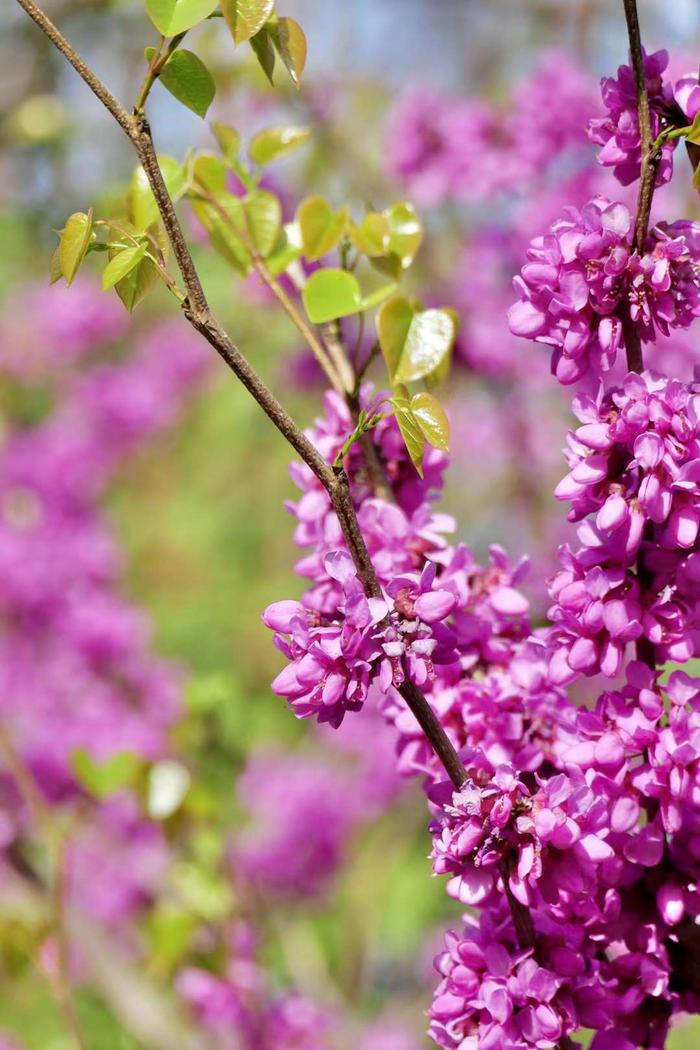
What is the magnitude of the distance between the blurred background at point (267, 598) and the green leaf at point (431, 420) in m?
0.40

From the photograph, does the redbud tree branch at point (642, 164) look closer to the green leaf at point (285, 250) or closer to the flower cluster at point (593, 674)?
the flower cluster at point (593, 674)

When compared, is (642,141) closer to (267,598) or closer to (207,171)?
(207,171)

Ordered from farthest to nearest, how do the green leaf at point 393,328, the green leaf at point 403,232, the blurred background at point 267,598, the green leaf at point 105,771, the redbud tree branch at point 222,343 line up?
the blurred background at point 267,598 < the green leaf at point 105,771 < the green leaf at point 403,232 < the green leaf at point 393,328 < the redbud tree branch at point 222,343

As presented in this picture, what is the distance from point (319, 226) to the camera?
92 cm

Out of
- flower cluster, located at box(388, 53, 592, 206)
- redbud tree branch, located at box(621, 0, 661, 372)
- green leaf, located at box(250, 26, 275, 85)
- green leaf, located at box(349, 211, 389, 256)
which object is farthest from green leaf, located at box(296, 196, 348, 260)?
flower cluster, located at box(388, 53, 592, 206)

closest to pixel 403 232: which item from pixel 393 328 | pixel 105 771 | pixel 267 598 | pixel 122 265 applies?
pixel 393 328

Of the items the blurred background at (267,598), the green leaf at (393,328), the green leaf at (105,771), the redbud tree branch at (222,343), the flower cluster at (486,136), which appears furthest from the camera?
the flower cluster at (486,136)

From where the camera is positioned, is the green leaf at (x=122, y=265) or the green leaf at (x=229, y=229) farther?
the green leaf at (x=229, y=229)

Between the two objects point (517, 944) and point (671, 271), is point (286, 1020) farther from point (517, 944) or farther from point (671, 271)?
point (671, 271)

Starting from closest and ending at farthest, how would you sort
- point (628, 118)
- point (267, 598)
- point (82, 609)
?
point (628, 118) → point (82, 609) → point (267, 598)

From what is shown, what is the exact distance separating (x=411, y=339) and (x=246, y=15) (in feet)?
0.86

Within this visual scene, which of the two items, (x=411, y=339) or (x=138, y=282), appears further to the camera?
(x=411, y=339)

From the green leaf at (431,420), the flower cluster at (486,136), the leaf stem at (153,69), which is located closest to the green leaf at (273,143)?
the leaf stem at (153,69)

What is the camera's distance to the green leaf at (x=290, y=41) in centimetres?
72
